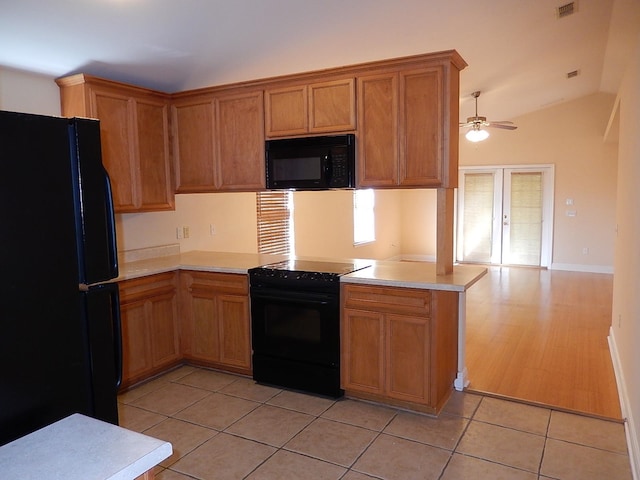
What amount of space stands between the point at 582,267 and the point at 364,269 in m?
6.84

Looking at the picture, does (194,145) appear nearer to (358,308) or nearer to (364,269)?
(364,269)

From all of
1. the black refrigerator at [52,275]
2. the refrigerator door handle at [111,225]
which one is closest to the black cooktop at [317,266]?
the refrigerator door handle at [111,225]

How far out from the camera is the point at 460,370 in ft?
11.5

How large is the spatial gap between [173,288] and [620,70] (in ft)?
19.6

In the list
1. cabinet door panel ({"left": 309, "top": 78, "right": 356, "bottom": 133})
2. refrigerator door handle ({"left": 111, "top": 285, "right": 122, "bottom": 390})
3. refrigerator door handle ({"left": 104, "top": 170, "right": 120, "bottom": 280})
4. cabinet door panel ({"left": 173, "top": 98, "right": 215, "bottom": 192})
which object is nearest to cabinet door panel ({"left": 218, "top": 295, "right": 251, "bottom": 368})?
cabinet door panel ({"left": 173, "top": 98, "right": 215, "bottom": 192})

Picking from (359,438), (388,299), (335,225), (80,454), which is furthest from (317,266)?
(335,225)

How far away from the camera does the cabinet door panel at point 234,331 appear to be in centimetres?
368

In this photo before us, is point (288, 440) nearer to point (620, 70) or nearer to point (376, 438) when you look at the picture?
point (376, 438)

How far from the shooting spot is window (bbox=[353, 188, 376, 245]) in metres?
8.37

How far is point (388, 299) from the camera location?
10.2 ft

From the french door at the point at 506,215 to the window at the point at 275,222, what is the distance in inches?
190

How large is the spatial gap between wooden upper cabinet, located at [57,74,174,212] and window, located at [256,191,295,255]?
141cm

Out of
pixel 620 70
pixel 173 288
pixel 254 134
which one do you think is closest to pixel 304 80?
pixel 254 134

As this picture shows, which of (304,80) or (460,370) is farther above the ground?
(304,80)
